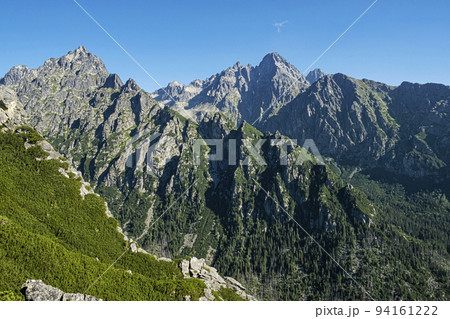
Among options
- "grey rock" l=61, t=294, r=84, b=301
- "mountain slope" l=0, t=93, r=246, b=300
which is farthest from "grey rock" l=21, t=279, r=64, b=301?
"mountain slope" l=0, t=93, r=246, b=300

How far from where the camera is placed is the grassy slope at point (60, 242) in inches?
1690

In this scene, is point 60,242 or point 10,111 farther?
point 10,111

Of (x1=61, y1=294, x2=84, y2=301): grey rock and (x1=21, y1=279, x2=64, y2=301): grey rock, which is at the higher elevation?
(x1=21, y1=279, x2=64, y2=301): grey rock

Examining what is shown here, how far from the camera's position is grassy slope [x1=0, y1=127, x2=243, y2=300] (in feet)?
141

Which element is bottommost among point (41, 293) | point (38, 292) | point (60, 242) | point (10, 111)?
point (60, 242)

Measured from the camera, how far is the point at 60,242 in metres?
59.2

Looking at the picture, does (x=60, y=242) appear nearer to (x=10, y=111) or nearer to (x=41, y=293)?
(x=41, y=293)

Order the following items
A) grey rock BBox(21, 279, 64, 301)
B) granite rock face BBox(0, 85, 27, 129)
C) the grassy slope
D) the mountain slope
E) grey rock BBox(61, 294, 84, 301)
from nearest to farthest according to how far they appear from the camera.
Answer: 1. grey rock BBox(21, 279, 64, 301)
2. grey rock BBox(61, 294, 84, 301)
3. the grassy slope
4. the mountain slope
5. granite rock face BBox(0, 85, 27, 129)

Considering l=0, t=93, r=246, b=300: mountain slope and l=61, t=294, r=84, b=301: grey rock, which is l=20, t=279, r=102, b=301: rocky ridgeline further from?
l=0, t=93, r=246, b=300: mountain slope

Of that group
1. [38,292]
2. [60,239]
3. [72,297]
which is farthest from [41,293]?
[60,239]

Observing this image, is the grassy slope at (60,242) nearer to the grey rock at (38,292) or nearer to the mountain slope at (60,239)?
the mountain slope at (60,239)
